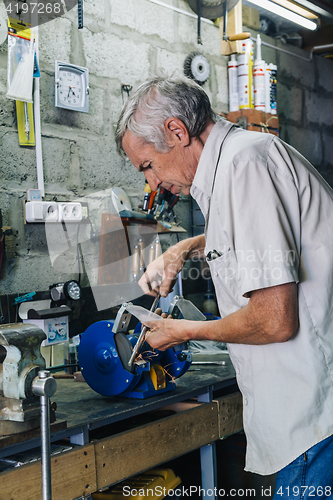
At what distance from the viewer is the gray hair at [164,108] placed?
1.21 meters

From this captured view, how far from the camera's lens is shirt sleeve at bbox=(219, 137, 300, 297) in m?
0.99

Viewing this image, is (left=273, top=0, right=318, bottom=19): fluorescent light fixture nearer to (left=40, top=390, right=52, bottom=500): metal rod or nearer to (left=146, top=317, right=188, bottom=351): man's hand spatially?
(left=146, top=317, right=188, bottom=351): man's hand

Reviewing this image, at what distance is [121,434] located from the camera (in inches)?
58.2

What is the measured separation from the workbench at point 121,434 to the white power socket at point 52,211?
686 millimetres

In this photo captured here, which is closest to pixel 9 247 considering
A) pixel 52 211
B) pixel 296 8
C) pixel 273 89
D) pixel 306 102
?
pixel 52 211

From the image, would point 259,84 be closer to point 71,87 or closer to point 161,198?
point 161,198

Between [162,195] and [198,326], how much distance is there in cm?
141

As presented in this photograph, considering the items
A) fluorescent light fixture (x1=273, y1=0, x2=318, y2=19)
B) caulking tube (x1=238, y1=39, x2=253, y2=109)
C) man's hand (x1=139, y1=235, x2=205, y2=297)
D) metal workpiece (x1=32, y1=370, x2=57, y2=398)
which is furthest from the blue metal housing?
fluorescent light fixture (x1=273, y1=0, x2=318, y2=19)

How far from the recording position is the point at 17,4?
2070 mm

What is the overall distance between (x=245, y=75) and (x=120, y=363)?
2135mm

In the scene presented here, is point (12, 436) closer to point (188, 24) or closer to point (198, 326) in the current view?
point (198, 326)

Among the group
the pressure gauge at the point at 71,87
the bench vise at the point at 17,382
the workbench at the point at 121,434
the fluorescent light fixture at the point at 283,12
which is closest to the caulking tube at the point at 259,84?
the fluorescent light fixture at the point at 283,12

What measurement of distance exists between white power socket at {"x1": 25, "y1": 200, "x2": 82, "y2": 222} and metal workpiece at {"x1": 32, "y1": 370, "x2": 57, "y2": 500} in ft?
3.50

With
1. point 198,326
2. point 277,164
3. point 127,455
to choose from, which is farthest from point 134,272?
point 277,164
